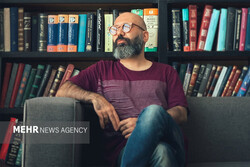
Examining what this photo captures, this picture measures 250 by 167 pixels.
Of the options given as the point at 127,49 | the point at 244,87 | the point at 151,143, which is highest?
the point at 127,49

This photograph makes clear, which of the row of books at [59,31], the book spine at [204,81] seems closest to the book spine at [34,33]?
the row of books at [59,31]

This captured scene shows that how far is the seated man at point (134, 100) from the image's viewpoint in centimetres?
107

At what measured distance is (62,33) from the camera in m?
1.82

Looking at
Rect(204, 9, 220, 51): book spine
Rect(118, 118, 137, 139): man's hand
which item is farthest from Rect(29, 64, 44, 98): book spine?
Rect(204, 9, 220, 51): book spine

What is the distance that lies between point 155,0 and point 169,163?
3.65 ft

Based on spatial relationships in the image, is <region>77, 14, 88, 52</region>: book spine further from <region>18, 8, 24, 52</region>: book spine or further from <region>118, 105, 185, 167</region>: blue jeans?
<region>118, 105, 185, 167</region>: blue jeans

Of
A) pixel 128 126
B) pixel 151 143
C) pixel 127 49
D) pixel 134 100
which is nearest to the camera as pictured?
pixel 151 143

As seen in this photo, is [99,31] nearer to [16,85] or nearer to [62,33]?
[62,33]

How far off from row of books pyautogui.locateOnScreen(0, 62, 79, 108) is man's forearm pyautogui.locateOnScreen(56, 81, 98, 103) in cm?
39

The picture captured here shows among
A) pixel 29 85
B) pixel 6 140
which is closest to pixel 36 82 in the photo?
pixel 29 85

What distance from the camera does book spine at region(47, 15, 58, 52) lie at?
182cm

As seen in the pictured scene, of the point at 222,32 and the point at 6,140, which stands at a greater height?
the point at 222,32

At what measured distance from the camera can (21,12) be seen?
1.83 m

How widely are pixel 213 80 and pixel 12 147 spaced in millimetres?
1266
